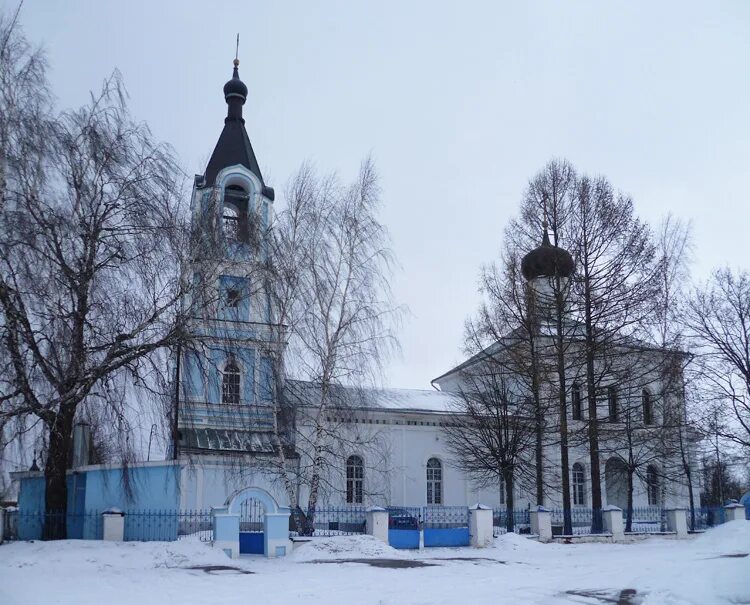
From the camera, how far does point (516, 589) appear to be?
37.9 ft

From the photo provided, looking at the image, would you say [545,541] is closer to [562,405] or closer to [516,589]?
[562,405]

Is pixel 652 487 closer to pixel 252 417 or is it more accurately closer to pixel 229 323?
pixel 252 417

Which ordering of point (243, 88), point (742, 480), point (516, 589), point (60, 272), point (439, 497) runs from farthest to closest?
point (742, 480), point (439, 497), point (243, 88), point (60, 272), point (516, 589)

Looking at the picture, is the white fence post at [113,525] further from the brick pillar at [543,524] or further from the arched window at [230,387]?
the brick pillar at [543,524]

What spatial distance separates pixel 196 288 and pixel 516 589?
850 cm

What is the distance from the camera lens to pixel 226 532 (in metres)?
16.5

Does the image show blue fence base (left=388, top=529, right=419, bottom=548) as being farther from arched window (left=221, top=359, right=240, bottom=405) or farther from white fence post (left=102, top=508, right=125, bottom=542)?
white fence post (left=102, top=508, right=125, bottom=542)

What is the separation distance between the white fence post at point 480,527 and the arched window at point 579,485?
11875 millimetres

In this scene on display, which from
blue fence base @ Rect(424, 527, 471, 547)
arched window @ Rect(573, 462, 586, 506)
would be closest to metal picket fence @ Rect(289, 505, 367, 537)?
blue fence base @ Rect(424, 527, 471, 547)

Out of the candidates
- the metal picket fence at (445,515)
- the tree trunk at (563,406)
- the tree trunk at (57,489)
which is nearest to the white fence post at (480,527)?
the tree trunk at (563,406)

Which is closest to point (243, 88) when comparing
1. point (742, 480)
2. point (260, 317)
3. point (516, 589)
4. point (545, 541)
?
point (260, 317)

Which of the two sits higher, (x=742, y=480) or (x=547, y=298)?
(x=547, y=298)

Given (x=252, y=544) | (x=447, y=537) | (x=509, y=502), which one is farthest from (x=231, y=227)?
(x=509, y=502)

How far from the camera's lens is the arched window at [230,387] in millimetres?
19902
